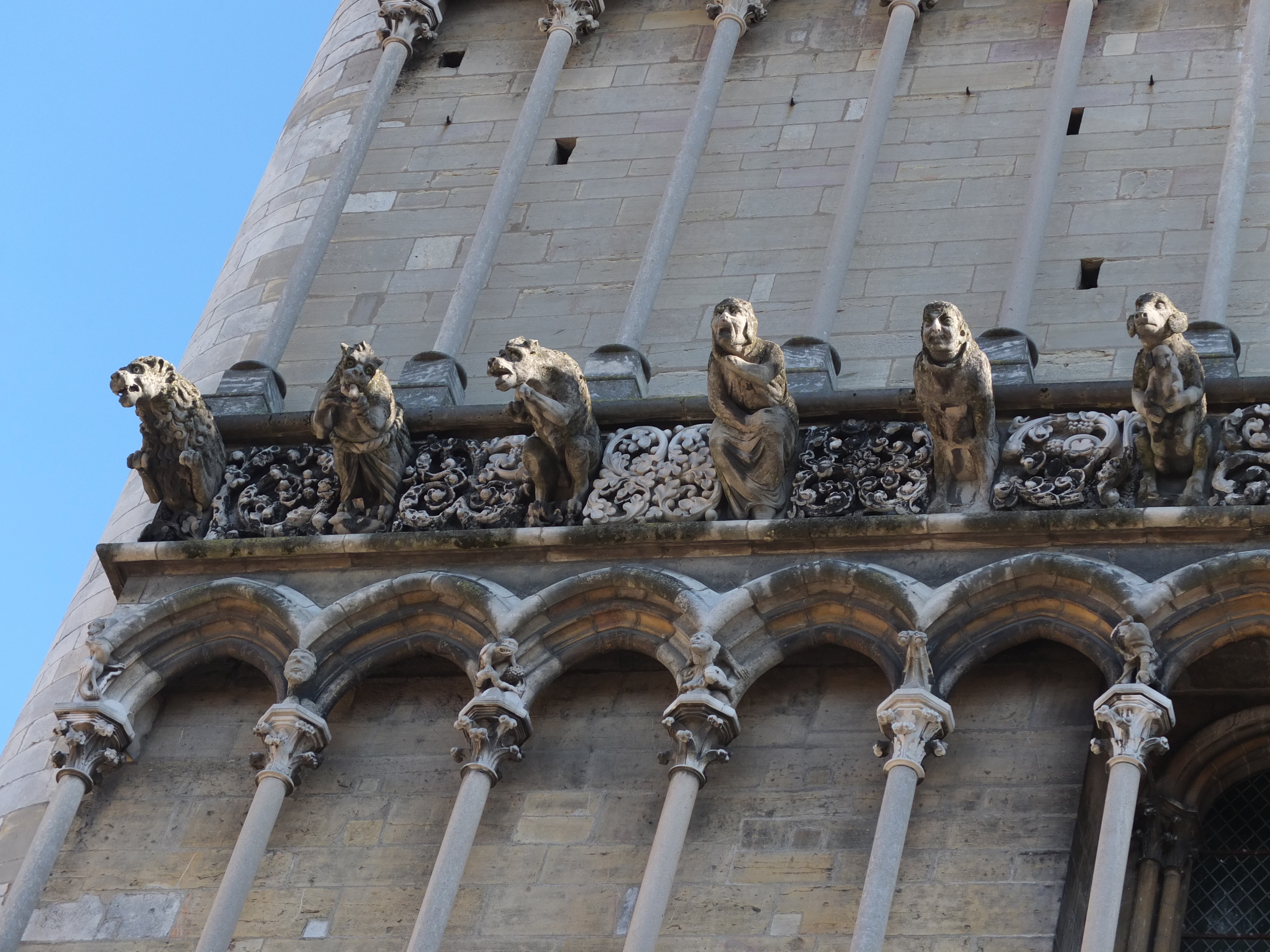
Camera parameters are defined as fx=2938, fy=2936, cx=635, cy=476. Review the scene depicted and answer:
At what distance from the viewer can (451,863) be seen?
40.7 ft

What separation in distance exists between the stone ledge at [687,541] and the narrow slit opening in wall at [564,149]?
3.22m

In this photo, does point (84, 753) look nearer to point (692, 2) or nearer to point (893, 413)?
point (893, 413)

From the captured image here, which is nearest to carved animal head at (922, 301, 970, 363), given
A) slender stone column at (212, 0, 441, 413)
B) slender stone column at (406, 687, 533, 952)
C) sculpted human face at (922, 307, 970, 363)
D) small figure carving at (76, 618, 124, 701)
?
sculpted human face at (922, 307, 970, 363)

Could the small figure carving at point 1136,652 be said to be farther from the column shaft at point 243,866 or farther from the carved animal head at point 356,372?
the carved animal head at point 356,372

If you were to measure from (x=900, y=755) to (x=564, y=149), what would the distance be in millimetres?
5186

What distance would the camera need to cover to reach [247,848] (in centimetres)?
1274

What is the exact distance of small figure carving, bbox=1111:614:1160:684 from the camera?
12055 millimetres

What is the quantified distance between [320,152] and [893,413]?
15.2 ft

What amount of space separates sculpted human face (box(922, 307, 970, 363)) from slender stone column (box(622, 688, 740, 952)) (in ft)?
6.03

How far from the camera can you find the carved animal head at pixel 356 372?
13906 mm

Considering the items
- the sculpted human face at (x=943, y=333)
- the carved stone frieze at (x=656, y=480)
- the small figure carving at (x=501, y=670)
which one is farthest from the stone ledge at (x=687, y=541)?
the sculpted human face at (x=943, y=333)

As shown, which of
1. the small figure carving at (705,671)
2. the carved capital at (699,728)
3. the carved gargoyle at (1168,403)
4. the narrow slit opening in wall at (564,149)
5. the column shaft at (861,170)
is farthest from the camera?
the narrow slit opening in wall at (564,149)

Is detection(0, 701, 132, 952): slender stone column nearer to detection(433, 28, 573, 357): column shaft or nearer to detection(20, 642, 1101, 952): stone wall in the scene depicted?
detection(20, 642, 1101, 952): stone wall

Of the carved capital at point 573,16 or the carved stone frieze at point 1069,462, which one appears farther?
the carved capital at point 573,16
